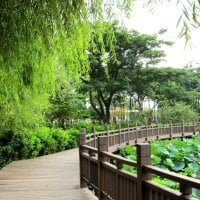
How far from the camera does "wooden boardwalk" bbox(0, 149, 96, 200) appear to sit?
606 cm

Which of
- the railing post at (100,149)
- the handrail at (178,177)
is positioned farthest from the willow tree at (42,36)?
the handrail at (178,177)

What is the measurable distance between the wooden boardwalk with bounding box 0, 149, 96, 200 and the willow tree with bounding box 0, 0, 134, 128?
2021mm

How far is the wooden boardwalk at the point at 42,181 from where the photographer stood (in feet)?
19.9

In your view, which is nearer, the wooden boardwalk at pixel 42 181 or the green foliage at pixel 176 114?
the wooden boardwalk at pixel 42 181

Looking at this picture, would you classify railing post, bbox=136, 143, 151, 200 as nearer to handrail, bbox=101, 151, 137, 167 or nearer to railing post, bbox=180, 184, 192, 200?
handrail, bbox=101, 151, 137, 167

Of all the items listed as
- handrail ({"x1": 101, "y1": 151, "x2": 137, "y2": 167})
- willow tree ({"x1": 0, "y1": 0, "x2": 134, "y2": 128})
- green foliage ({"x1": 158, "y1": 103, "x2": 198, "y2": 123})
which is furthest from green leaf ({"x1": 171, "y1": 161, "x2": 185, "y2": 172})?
green foliage ({"x1": 158, "y1": 103, "x2": 198, "y2": 123})

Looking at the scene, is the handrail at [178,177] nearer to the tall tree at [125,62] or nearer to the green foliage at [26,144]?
the green foliage at [26,144]

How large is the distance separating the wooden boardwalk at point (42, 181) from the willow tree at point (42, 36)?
2.02 metres

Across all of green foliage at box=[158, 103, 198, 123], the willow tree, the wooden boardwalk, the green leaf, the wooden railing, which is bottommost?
the wooden boardwalk

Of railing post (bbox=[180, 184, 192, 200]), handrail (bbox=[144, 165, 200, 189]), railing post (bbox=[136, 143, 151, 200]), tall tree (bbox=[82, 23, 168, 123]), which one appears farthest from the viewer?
tall tree (bbox=[82, 23, 168, 123])

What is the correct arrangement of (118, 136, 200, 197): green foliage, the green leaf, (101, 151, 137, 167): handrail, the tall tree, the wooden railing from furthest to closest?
the tall tree < the green leaf < (118, 136, 200, 197): green foliage < (101, 151, 137, 167): handrail < the wooden railing

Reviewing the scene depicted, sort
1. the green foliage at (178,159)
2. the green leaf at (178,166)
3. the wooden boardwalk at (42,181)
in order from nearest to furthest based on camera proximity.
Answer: the wooden boardwalk at (42,181) → the green foliage at (178,159) → the green leaf at (178,166)

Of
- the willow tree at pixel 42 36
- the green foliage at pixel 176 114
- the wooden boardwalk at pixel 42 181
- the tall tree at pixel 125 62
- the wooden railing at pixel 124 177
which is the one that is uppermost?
the tall tree at pixel 125 62

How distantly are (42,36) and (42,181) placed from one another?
4952 millimetres
